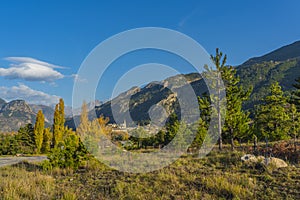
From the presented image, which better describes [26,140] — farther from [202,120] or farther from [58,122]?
[202,120]

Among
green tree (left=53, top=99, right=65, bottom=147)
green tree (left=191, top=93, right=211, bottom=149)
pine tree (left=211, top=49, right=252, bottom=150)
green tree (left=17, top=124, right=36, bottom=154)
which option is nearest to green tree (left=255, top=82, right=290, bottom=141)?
pine tree (left=211, top=49, right=252, bottom=150)

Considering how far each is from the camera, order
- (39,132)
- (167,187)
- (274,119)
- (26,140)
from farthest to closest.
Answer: (39,132) → (26,140) → (274,119) → (167,187)

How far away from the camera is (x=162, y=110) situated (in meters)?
31.9

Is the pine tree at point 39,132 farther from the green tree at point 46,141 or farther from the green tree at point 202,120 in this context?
the green tree at point 202,120

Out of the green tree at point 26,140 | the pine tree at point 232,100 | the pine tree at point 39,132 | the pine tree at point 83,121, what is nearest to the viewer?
the pine tree at point 232,100

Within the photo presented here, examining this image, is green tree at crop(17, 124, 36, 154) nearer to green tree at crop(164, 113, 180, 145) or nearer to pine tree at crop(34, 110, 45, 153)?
pine tree at crop(34, 110, 45, 153)

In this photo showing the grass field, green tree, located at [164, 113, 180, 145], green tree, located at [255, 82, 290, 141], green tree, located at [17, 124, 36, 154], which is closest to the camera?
the grass field

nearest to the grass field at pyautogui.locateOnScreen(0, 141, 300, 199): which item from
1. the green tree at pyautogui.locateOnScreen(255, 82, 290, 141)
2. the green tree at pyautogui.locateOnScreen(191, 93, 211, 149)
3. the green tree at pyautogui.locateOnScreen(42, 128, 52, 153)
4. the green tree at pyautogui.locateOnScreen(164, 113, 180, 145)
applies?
the green tree at pyautogui.locateOnScreen(255, 82, 290, 141)

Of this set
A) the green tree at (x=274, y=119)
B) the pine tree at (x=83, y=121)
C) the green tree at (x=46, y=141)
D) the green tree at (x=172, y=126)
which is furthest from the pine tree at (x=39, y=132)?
the green tree at (x=274, y=119)

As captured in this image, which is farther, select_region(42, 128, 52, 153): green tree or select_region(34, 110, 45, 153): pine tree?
select_region(42, 128, 52, 153): green tree

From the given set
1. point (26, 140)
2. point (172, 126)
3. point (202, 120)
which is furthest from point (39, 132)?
point (202, 120)

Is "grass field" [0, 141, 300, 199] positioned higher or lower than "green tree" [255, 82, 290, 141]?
lower

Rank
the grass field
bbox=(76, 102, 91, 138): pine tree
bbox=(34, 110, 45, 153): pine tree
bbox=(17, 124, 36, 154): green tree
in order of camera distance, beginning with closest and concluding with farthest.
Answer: the grass field → bbox=(76, 102, 91, 138): pine tree → bbox=(17, 124, 36, 154): green tree → bbox=(34, 110, 45, 153): pine tree

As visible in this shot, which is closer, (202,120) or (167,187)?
(167,187)
